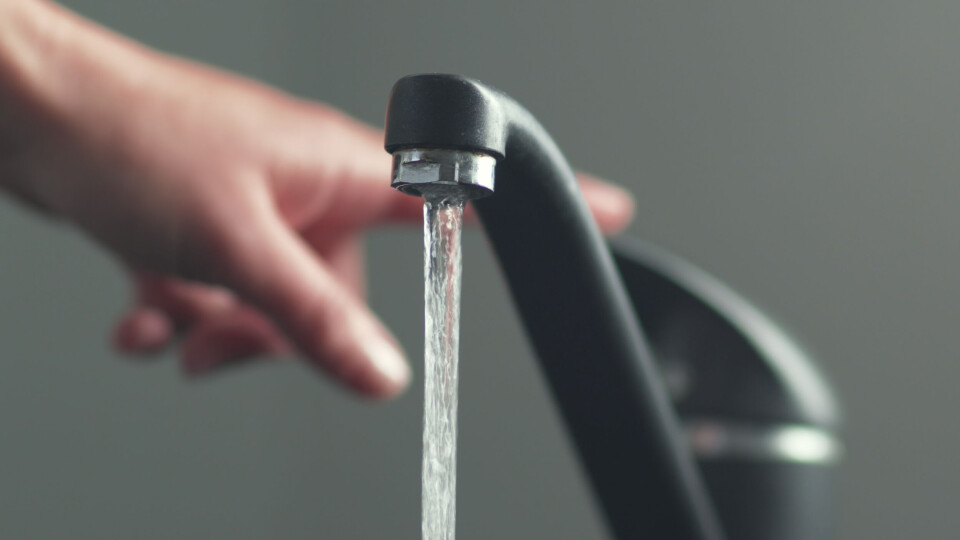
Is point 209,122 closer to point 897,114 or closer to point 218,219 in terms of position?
point 218,219

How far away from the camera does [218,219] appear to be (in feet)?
1.55

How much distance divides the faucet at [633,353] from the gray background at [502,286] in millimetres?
328

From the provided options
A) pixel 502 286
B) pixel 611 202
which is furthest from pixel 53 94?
pixel 502 286

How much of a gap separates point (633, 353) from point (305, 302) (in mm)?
247

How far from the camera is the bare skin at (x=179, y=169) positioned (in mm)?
477

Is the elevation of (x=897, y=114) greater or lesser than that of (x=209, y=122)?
greater

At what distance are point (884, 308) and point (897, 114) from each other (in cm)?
15

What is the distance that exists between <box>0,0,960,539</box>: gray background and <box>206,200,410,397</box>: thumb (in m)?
0.38

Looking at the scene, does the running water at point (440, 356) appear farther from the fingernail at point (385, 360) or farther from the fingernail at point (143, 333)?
the fingernail at point (143, 333)

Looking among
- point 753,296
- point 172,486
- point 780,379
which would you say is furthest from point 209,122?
point 172,486

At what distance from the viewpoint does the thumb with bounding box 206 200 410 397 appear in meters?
0.47

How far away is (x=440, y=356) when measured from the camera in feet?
0.76

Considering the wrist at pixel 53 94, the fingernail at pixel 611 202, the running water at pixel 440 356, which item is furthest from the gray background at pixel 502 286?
the running water at pixel 440 356

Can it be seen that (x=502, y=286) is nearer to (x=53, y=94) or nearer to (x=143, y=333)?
(x=143, y=333)
